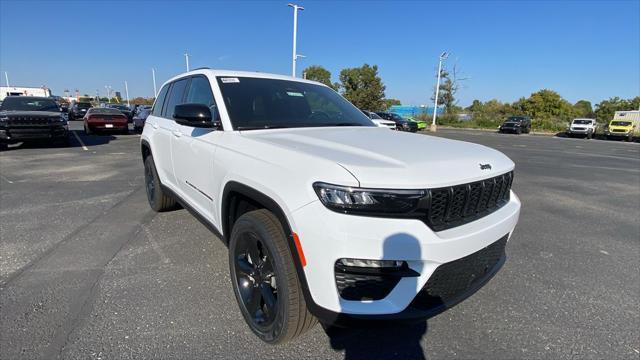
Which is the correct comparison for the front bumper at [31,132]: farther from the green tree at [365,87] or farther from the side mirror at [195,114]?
the green tree at [365,87]

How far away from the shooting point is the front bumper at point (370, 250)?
171 cm

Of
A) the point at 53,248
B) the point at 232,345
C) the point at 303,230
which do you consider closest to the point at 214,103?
the point at 303,230

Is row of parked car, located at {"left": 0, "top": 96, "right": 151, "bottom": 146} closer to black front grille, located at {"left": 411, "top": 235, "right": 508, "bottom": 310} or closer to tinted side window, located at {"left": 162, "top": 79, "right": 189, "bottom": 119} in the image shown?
tinted side window, located at {"left": 162, "top": 79, "right": 189, "bottom": 119}

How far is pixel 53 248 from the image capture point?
3695 millimetres

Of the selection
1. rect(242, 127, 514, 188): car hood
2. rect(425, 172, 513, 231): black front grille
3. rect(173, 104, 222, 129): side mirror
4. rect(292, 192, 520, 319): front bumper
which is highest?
rect(173, 104, 222, 129): side mirror

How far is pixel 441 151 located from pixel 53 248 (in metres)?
3.95

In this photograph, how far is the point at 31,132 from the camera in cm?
1096

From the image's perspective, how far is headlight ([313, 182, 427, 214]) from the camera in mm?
1731

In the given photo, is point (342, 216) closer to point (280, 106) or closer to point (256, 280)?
point (256, 280)

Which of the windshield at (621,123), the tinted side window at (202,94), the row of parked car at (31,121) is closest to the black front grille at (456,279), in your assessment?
the tinted side window at (202,94)

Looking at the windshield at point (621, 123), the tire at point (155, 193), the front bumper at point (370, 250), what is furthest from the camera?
the windshield at point (621, 123)

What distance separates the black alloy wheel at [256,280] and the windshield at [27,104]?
1281 centimetres

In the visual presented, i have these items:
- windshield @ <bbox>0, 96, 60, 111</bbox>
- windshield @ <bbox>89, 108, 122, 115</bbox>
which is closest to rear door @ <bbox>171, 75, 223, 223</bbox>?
windshield @ <bbox>0, 96, 60, 111</bbox>

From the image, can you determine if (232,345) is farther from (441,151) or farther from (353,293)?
(441,151)
